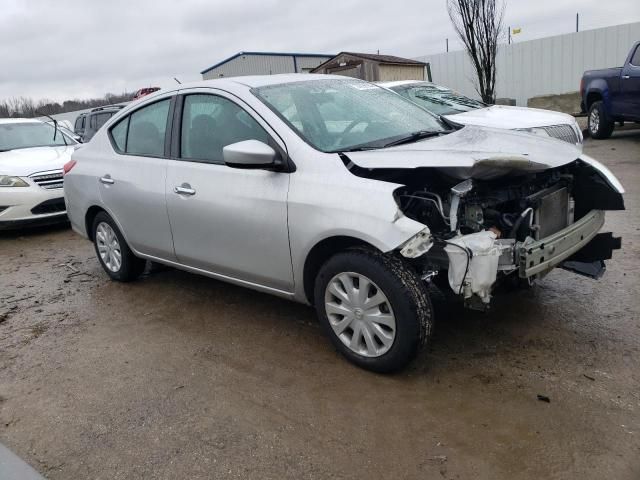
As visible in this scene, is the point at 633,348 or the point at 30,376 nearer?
the point at 633,348

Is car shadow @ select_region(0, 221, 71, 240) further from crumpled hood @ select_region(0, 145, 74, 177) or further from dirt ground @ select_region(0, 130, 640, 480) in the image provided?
dirt ground @ select_region(0, 130, 640, 480)

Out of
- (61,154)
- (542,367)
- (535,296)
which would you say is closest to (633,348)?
(542,367)

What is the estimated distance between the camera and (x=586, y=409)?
2.86 m

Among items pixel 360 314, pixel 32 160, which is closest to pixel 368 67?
pixel 32 160

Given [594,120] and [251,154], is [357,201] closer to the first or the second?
[251,154]

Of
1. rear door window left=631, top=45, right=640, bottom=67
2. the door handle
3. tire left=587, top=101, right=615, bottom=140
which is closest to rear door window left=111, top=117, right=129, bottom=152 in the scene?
the door handle

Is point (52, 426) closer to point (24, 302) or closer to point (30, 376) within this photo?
point (30, 376)

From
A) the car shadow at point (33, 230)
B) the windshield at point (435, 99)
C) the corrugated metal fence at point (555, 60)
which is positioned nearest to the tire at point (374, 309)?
the windshield at point (435, 99)

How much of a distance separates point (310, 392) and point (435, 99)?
6193mm

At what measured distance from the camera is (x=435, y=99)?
8383mm

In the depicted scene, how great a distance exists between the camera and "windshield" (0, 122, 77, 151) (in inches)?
350

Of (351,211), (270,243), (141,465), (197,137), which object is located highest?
(197,137)

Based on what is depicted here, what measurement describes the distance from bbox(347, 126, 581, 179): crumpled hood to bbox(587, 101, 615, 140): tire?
9479 millimetres

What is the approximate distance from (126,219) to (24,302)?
1.41m
